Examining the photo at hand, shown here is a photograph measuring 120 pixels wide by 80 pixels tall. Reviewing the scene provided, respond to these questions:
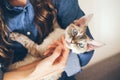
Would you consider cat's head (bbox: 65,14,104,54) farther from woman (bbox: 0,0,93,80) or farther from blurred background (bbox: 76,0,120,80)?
blurred background (bbox: 76,0,120,80)

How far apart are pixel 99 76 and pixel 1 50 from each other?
561 mm

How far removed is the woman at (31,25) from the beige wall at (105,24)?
157 mm

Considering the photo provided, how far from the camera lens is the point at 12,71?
0.95m

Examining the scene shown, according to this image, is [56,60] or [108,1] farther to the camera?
[108,1]

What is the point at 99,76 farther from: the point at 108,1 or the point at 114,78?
the point at 108,1

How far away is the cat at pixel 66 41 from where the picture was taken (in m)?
0.93

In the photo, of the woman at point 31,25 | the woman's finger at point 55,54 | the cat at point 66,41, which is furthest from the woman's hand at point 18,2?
the woman's finger at point 55,54

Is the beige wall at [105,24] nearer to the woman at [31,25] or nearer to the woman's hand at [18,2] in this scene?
the woman at [31,25]

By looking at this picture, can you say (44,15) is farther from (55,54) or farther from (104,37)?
(104,37)

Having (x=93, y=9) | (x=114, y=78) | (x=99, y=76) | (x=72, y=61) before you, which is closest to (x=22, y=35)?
(x=72, y=61)

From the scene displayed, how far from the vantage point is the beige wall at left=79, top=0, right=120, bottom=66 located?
1.18m

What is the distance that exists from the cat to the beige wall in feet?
0.62

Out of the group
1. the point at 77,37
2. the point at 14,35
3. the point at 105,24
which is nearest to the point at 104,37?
the point at 105,24

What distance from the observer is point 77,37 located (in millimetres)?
928
